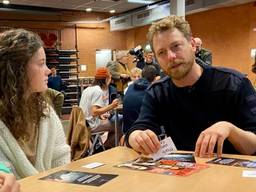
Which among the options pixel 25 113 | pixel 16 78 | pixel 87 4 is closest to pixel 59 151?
pixel 25 113

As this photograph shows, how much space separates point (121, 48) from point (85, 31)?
1.46m

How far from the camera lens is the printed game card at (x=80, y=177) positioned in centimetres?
112

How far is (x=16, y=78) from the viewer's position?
66.3 inches

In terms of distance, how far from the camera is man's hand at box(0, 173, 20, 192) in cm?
98

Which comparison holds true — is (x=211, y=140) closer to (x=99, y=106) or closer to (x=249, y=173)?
(x=249, y=173)

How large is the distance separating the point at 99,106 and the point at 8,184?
3.80 m

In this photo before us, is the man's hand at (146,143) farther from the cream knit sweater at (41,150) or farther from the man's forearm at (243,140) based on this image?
the cream knit sweater at (41,150)

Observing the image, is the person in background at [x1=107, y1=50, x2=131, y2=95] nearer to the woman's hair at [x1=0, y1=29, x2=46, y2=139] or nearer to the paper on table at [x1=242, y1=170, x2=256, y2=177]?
the woman's hair at [x1=0, y1=29, x2=46, y2=139]

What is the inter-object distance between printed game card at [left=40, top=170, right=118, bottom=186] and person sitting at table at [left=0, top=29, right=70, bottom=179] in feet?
1.32

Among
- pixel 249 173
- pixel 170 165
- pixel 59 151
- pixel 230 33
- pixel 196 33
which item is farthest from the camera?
pixel 196 33

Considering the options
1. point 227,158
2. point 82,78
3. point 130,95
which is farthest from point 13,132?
point 82,78

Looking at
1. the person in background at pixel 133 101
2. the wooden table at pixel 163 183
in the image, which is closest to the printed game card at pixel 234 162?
the wooden table at pixel 163 183

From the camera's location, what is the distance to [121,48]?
13344mm

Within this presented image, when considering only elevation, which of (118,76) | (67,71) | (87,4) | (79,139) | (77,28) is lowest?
(79,139)
